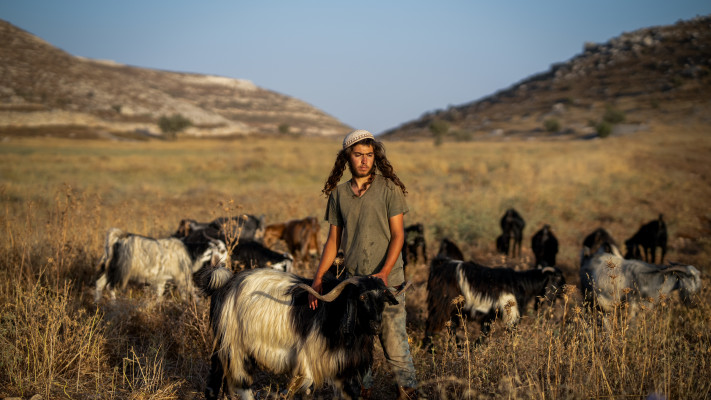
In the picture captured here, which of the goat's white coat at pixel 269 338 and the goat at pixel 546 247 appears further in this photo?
the goat at pixel 546 247

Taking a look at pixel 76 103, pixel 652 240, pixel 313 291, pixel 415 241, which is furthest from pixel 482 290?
pixel 76 103

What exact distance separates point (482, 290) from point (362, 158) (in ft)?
9.15

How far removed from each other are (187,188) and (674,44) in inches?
4459

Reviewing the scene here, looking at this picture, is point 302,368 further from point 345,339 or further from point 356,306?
point 356,306

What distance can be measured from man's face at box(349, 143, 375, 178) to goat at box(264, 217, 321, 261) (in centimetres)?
561

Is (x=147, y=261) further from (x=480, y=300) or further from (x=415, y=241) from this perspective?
(x=415, y=241)

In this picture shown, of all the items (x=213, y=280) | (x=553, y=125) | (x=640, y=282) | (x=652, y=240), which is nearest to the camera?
(x=213, y=280)

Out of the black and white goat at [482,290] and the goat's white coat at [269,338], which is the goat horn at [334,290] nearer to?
the goat's white coat at [269,338]

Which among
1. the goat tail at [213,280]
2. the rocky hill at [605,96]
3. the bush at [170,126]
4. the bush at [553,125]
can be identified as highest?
the rocky hill at [605,96]

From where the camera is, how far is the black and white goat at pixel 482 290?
17.6ft

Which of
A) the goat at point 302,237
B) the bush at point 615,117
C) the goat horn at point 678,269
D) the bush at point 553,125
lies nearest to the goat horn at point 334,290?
the goat horn at point 678,269

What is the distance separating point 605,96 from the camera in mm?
81125

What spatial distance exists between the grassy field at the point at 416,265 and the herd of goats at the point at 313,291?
0.34 m

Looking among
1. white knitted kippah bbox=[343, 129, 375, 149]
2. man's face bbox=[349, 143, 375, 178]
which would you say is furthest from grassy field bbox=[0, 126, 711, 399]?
white knitted kippah bbox=[343, 129, 375, 149]
